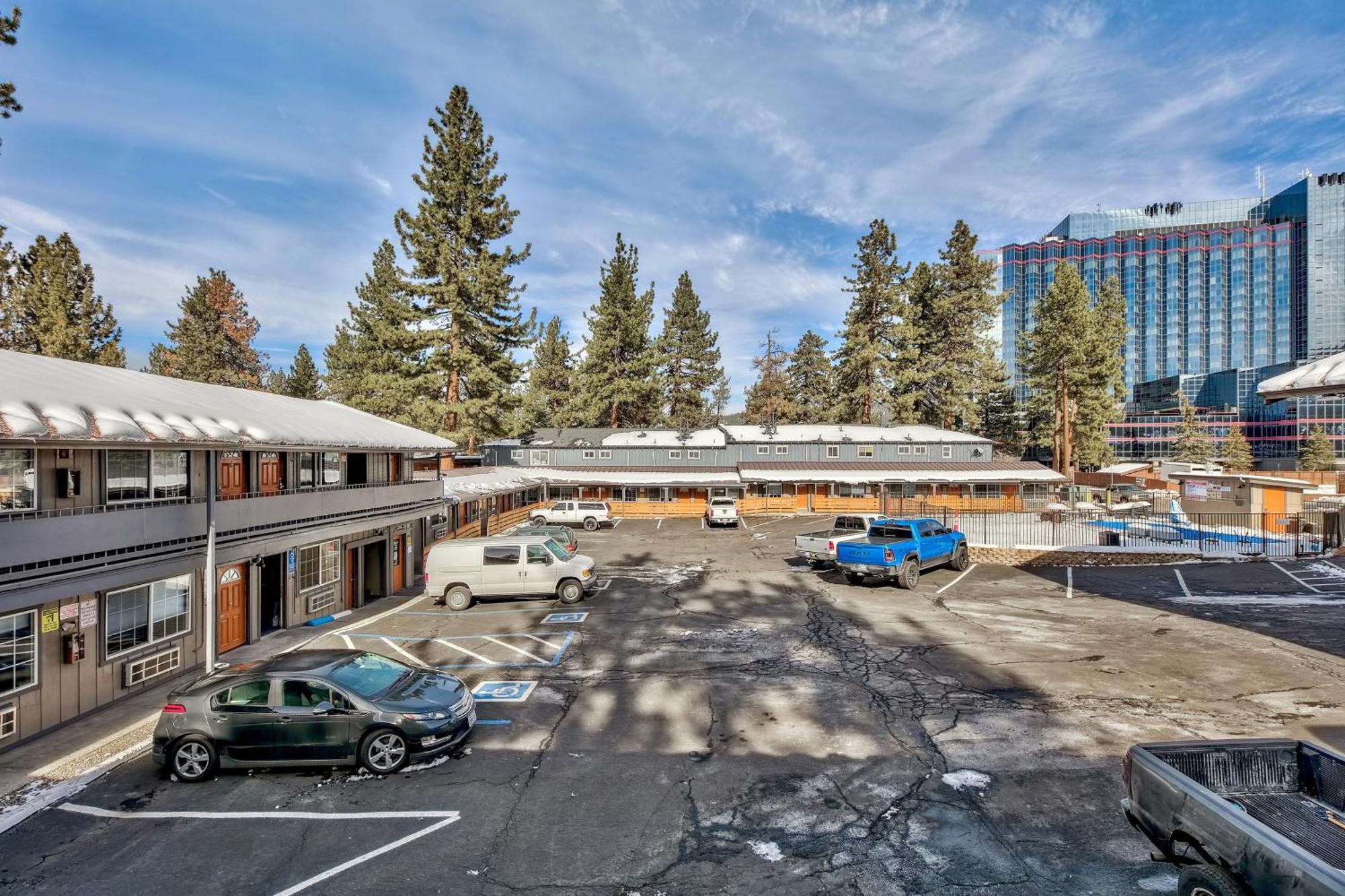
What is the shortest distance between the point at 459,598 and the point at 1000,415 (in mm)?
59328

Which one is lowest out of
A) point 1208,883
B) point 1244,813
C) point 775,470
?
point 1208,883

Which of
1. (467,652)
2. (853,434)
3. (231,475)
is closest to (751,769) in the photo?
(467,652)

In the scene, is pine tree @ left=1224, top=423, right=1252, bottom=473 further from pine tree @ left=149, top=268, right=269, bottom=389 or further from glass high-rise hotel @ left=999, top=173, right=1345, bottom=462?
pine tree @ left=149, top=268, right=269, bottom=389

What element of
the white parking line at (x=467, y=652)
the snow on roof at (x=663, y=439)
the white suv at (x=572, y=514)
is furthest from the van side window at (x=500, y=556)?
the snow on roof at (x=663, y=439)

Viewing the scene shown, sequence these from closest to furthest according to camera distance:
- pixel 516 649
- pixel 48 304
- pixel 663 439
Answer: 1. pixel 516 649
2. pixel 48 304
3. pixel 663 439

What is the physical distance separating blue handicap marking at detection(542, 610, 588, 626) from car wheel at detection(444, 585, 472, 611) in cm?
278

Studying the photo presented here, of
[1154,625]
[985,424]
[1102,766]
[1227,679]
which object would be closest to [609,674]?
[1102,766]

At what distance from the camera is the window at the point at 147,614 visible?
12.1 metres

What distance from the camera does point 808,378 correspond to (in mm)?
75062

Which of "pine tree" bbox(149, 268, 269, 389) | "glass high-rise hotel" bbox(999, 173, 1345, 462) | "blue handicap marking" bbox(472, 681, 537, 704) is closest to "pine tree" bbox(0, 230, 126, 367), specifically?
"pine tree" bbox(149, 268, 269, 389)

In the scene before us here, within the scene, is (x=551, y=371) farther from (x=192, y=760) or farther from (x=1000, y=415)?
(x=192, y=760)

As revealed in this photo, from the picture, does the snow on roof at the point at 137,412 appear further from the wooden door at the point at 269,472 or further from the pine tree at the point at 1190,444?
the pine tree at the point at 1190,444

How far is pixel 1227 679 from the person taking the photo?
12.0 metres

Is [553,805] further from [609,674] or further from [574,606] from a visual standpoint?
[574,606]
